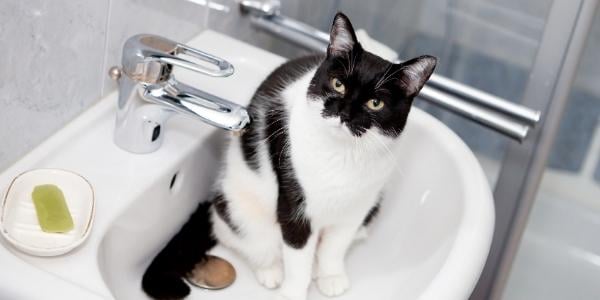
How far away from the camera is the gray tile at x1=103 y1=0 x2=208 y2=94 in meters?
1.02

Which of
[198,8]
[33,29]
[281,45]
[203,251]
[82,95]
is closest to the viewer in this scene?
[33,29]

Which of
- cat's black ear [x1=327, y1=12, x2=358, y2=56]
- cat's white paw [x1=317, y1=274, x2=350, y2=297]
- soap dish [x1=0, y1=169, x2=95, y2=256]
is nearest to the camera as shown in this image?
soap dish [x1=0, y1=169, x2=95, y2=256]

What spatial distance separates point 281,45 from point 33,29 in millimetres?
720

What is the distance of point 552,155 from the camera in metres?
1.56

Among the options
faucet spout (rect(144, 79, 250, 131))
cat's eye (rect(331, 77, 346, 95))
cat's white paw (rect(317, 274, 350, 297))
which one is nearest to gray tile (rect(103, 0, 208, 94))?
faucet spout (rect(144, 79, 250, 131))

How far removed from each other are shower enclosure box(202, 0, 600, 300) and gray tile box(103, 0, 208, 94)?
78mm

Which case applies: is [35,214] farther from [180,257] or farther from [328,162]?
[328,162]

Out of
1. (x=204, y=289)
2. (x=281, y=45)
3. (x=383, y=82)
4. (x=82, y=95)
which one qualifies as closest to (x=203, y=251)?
(x=204, y=289)

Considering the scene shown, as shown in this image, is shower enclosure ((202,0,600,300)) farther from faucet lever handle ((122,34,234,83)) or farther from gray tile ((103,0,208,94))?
faucet lever handle ((122,34,234,83))

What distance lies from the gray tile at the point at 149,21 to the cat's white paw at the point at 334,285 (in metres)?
0.44

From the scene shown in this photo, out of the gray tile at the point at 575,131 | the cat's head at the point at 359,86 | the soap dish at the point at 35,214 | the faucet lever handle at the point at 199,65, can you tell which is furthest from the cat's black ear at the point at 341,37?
the gray tile at the point at 575,131

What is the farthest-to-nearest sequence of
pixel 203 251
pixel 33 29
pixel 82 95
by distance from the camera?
pixel 203 251 → pixel 82 95 → pixel 33 29

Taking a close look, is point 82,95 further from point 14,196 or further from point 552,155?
point 552,155

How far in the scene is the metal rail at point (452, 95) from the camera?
4.13 ft
